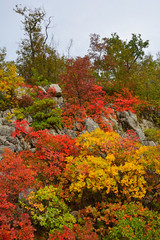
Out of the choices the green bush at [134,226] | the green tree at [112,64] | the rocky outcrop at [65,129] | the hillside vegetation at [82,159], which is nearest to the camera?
the green bush at [134,226]

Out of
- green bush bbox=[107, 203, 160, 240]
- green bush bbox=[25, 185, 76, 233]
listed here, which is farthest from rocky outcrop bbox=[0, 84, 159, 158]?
green bush bbox=[107, 203, 160, 240]

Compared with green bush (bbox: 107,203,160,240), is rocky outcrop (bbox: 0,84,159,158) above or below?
above

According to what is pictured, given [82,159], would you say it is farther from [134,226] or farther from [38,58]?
[38,58]

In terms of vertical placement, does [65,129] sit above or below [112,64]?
below

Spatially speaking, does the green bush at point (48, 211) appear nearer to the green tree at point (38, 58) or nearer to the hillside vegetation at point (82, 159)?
the hillside vegetation at point (82, 159)

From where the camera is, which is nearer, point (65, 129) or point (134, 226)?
point (134, 226)

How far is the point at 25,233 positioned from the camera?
3.96m

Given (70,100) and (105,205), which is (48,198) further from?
(70,100)

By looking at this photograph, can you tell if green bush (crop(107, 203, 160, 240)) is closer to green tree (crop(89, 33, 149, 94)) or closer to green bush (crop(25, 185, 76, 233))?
green bush (crop(25, 185, 76, 233))

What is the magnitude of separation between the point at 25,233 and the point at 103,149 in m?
3.53

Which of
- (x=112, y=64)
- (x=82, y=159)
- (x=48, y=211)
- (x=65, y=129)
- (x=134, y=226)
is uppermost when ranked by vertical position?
(x=112, y=64)

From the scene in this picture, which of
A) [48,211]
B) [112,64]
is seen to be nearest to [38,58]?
[112,64]

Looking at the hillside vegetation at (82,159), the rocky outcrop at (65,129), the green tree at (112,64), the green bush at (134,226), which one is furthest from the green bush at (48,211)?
the green tree at (112,64)

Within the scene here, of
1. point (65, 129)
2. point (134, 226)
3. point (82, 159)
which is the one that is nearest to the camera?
point (134, 226)
